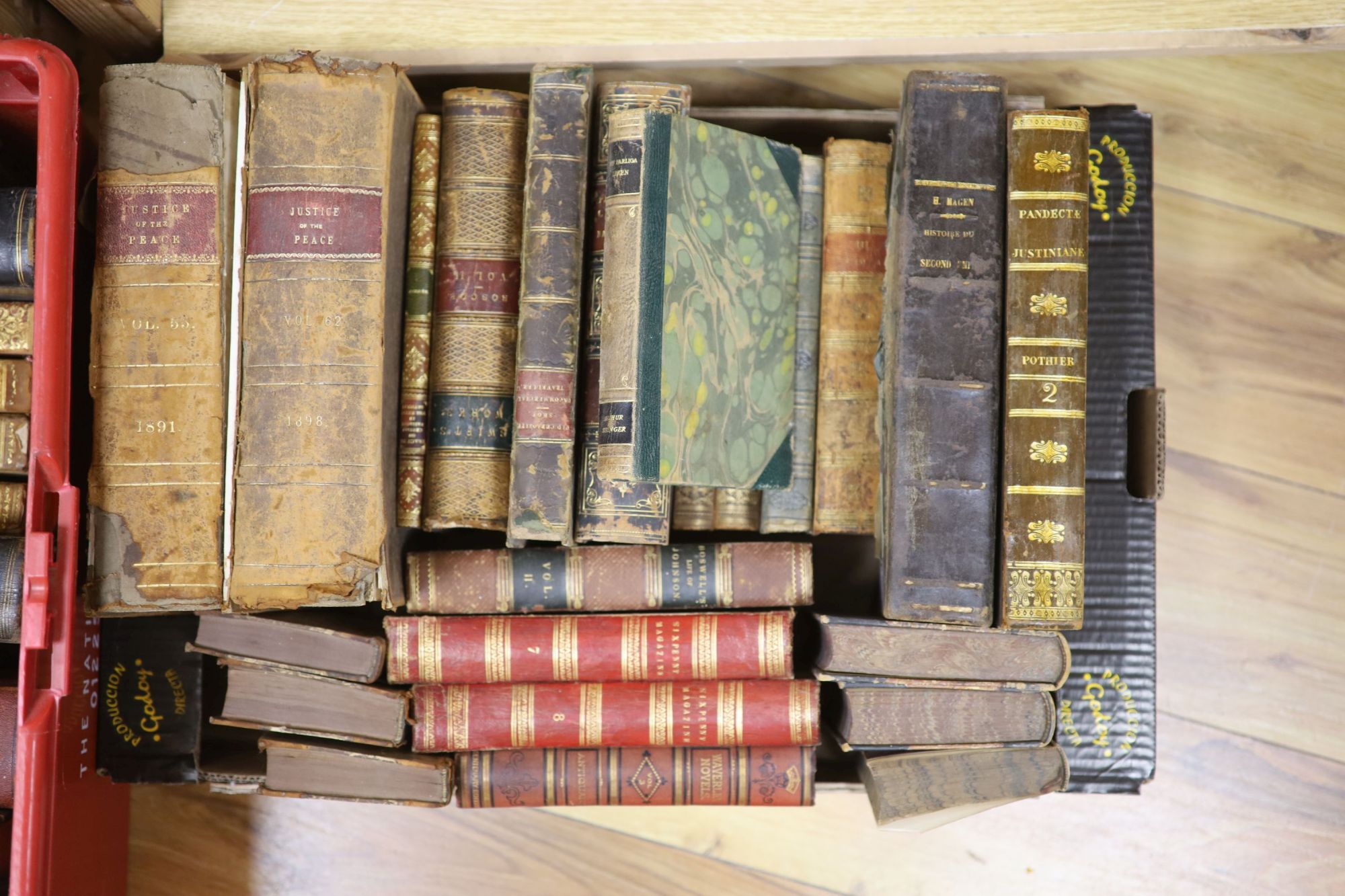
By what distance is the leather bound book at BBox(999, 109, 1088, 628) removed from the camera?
0.94m

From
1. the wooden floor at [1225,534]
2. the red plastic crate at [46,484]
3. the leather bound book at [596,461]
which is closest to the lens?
the red plastic crate at [46,484]

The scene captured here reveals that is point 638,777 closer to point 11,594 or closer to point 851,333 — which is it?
point 851,333

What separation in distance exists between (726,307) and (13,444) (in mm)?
751

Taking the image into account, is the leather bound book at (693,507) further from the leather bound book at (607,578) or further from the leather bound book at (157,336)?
the leather bound book at (157,336)

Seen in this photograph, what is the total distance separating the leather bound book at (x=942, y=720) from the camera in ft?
3.26

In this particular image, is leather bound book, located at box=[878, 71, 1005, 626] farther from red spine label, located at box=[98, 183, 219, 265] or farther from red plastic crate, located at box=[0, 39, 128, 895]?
red plastic crate, located at box=[0, 39, 128, 895]

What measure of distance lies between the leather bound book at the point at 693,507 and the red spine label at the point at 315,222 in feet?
1.41

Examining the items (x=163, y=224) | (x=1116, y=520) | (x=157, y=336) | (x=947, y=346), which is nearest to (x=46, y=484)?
(x=157, y=336)

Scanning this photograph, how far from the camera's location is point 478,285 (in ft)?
3.29

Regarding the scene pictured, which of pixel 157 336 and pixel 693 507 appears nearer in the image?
pixel 157 336

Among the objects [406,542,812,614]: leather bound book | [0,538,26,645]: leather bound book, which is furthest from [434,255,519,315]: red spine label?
[0,538,26,645]: leather bound book

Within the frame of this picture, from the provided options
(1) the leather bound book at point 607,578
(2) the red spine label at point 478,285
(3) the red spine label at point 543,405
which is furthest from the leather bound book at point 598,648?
(2) the red spine label at point 478,285

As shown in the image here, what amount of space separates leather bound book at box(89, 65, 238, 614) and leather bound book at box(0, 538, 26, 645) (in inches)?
2.5

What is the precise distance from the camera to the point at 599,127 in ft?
3.29
